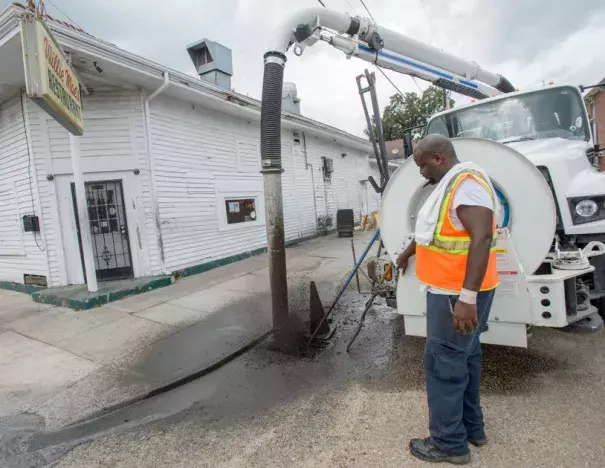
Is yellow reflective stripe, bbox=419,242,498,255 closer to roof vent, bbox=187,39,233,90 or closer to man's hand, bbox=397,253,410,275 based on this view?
man's hand, bbox=397,253,410,275

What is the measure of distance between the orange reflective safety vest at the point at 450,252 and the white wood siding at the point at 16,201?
7.65 metres

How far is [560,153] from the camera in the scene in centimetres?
327

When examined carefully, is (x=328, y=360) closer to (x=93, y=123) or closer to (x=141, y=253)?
(x=141, y=253)

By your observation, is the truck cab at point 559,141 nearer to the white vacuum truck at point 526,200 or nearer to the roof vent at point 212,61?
the white vacuum truck at point 526,200

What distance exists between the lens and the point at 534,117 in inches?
164

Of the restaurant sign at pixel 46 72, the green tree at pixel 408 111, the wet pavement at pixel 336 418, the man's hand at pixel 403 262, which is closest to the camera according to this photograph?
the wet pavement at pixel 336 418

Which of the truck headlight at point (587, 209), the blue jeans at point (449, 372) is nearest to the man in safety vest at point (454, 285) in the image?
the blue jeans at point (449, 372)

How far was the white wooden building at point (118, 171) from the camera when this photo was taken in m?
6.73

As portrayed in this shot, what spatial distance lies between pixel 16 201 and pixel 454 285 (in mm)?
8918

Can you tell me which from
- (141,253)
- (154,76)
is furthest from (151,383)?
(154,76)

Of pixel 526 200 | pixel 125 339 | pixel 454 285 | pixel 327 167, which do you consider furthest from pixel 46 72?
pixel 327 167

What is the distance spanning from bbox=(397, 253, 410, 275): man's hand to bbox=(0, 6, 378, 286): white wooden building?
5924mm

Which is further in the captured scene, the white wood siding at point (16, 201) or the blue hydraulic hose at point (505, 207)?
the white wood siding at point (16, 201)

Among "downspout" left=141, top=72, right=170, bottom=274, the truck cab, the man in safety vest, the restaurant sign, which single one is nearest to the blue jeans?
the man in safety vest
